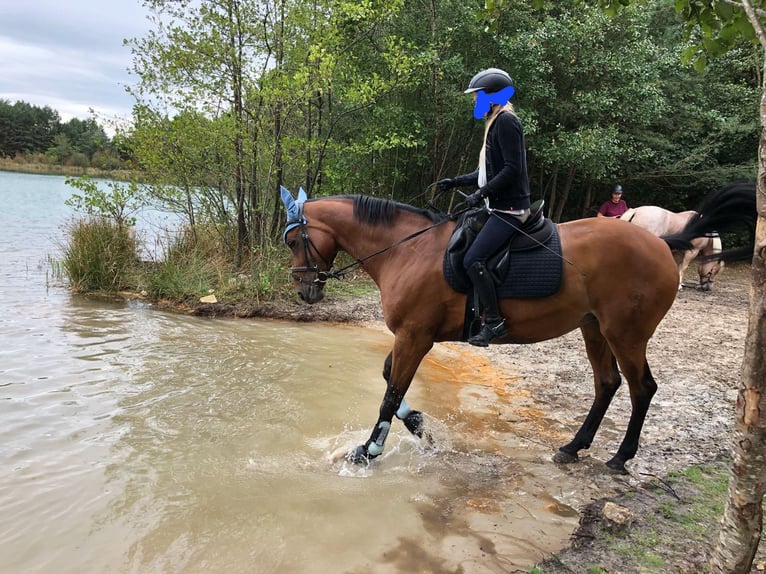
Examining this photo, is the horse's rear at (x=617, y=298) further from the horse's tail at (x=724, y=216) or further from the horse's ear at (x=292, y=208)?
the horse's ear at (x=292, y=208)

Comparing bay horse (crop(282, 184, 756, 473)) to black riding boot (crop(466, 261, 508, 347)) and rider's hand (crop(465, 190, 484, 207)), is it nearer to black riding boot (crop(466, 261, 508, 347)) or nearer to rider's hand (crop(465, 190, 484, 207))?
black riding boot (crop(466, 261, 508, 347))

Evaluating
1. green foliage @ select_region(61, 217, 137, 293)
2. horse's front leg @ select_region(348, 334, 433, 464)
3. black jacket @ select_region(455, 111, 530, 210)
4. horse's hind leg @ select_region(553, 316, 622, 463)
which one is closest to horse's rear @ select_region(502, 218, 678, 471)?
horse's hind leg @ select_region(553, 316, 622, 463)

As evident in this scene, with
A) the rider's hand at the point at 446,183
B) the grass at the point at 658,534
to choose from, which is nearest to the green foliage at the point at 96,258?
the rider's hand at the point at 446,183

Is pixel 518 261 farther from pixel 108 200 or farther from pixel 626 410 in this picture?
pixel 108 200

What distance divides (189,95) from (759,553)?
34.8ft

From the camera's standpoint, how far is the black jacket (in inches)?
144

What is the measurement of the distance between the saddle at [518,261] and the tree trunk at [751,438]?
1.89m

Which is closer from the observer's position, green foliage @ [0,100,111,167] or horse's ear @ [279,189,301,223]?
horse's ear @ [279,189,301,223]

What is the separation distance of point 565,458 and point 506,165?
8.26ft

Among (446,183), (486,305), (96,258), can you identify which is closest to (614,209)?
(446,183)

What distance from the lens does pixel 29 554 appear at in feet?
9.73

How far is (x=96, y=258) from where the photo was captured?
9.86 meters

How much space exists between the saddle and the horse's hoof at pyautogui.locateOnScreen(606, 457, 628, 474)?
4.89 ft

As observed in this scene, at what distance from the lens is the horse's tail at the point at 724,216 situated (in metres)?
3.88
